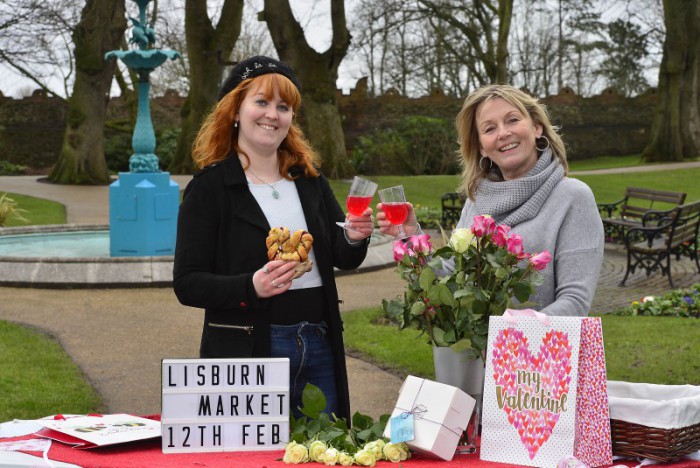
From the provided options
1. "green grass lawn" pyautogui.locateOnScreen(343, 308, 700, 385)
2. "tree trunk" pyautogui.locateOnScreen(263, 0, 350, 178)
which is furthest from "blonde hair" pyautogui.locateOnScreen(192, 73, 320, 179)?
"tree trunk" pyautogui.locateOnScreen(263, 0, 350, 178)

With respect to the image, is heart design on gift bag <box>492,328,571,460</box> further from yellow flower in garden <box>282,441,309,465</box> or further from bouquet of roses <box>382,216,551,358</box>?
yellow flower in garden <box>282,441,309,465</box>

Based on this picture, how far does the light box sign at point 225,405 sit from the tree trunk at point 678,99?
3047cm

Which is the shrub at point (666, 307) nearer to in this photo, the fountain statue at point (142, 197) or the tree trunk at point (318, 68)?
the fountain statue at point (142, 197)

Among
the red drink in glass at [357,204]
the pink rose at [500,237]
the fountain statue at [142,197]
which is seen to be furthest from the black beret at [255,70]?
the fountain statue at [142,197]

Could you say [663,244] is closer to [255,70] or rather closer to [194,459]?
[255,70]

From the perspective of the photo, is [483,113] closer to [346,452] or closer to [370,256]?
[346,452]

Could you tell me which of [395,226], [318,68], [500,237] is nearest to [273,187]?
[395,226]

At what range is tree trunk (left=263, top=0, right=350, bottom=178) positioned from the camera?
22109mm

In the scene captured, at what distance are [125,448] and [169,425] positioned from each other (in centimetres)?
18

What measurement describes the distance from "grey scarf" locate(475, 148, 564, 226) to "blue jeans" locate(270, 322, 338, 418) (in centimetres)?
70

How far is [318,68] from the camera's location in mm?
22422

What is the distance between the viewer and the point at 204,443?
2.62 m

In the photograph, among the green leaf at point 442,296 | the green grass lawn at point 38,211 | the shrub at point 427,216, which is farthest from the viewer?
the green grass lawn at point 38,211

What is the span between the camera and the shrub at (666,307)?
30.3ft
